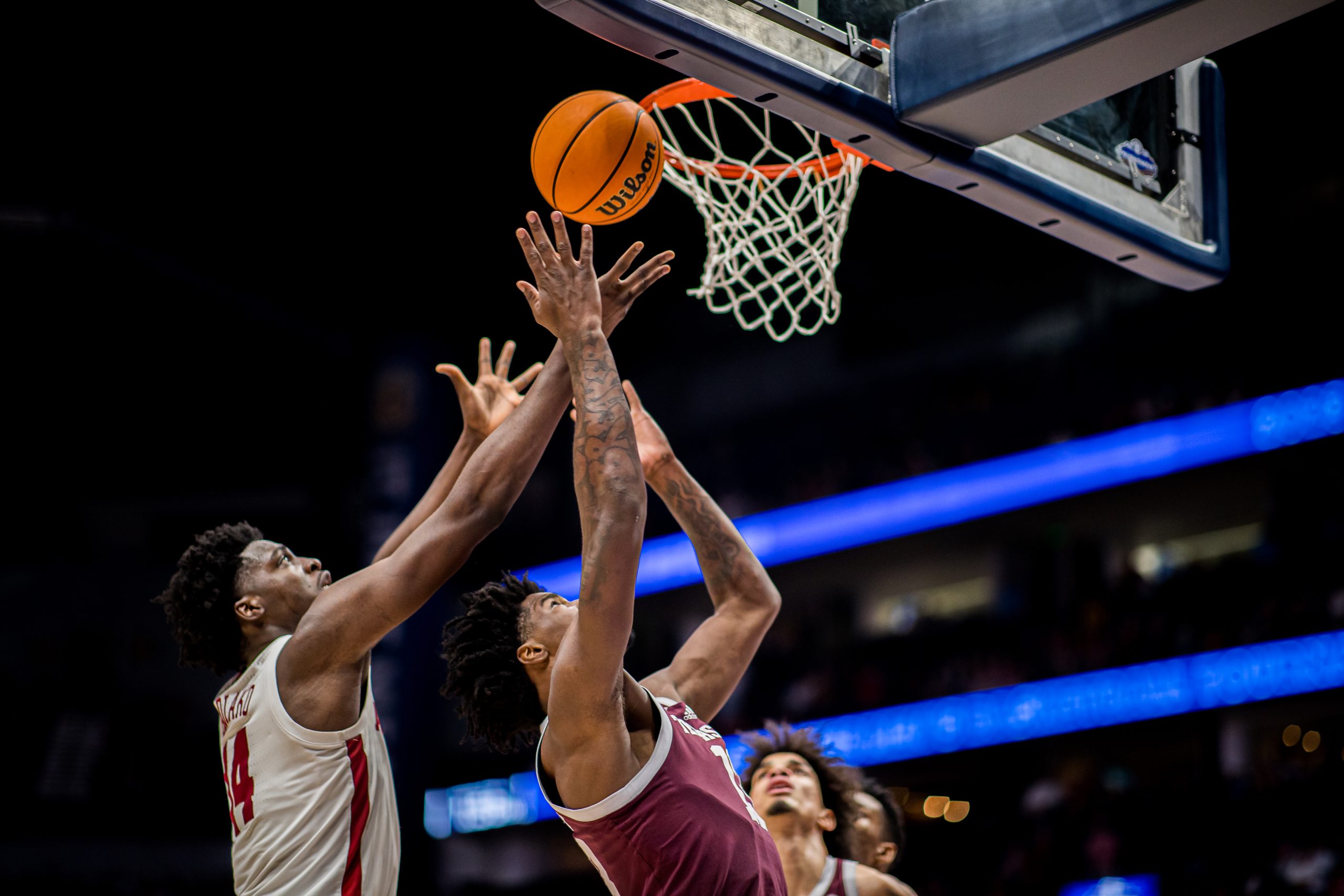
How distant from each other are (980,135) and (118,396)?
44.9 feet

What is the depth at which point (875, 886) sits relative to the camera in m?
4.43

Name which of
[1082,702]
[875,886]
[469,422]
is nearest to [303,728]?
[469,422]

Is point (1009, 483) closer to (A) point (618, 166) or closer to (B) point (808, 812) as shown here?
(B) point (808, 812)

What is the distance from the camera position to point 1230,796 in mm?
10211

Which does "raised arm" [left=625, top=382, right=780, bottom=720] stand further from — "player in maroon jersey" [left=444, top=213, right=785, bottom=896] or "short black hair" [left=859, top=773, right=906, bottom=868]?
"short black hair" [left=859, top=773, right=906, bottom=868]

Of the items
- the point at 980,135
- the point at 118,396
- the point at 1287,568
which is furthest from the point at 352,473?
the point at 980,135

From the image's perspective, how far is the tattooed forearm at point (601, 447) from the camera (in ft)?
9.29

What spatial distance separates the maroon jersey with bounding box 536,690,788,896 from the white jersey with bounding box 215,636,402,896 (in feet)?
1.81

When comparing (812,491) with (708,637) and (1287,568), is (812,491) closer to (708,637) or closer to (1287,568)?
(1287,568)

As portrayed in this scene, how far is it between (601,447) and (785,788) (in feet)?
6.80

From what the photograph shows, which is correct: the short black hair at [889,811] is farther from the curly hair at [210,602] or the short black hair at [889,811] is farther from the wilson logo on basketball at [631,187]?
the wilson logo on basketball at [631,187]

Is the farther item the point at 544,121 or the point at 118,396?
the point at 118,396

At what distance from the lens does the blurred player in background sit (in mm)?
5137

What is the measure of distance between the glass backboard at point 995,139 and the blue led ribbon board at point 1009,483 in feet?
24.4
